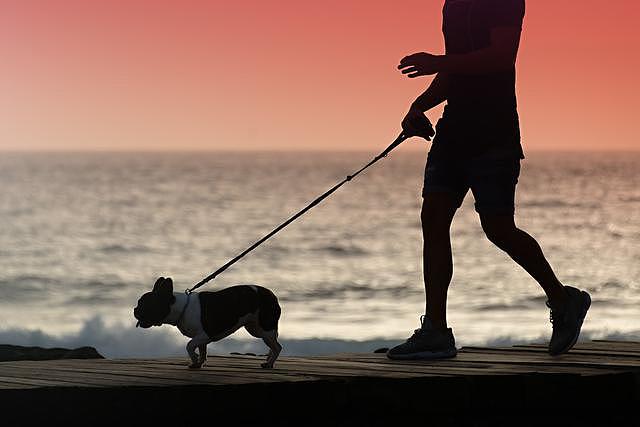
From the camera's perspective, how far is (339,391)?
7.11 m

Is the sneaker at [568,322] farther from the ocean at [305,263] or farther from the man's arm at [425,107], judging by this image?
the ocean at [305,263]

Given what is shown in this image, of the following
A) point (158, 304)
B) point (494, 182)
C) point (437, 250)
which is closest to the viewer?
point (158, 304)

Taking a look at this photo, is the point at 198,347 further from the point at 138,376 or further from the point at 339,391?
the point at 339,391

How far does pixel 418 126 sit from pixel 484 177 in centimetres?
53

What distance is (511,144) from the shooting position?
332 inches

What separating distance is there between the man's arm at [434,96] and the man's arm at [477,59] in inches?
20.9

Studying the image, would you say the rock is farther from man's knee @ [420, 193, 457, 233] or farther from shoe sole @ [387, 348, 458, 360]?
man's knee @ [420, 193, 457, 233]

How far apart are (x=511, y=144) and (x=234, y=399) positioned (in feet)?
8.20

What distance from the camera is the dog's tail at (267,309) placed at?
7.80 metres

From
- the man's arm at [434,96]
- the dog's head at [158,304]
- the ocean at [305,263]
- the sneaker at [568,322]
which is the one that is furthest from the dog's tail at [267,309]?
the ocean at [305,263]

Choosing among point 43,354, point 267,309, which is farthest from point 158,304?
point 43,354

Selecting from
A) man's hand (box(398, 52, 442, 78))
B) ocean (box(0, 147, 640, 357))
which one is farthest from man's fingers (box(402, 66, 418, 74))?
ocean (box(0, 147, 640, 357))

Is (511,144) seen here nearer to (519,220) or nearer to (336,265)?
(336,265)

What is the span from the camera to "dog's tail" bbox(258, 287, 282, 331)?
7.80 metres
